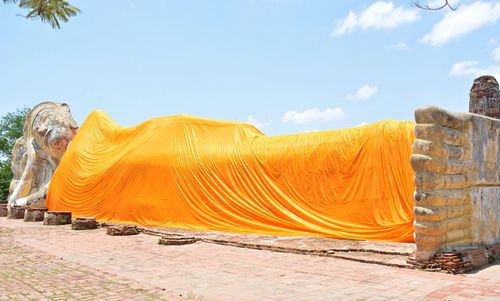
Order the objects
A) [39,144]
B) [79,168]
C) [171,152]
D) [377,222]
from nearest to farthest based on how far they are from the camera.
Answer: [377,222]
[171,152]
[79,168]
[39,144]

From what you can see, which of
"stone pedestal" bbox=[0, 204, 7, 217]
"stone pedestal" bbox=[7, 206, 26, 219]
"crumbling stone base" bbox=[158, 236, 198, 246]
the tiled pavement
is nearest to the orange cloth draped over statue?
"stone pedestal" bbox=[7, 206, 26, 219]

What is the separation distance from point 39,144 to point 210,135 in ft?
30.8

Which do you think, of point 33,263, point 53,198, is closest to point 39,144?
point 53,198

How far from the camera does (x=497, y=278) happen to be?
5.29m

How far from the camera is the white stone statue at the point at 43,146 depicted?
60.1 feet

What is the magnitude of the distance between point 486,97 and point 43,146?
54.1 ft

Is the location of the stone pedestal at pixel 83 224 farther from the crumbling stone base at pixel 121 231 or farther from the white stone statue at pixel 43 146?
the white stone statue at pixel 43 146

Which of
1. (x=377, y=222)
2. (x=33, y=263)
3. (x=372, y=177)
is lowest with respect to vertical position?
(x=33, y=263)

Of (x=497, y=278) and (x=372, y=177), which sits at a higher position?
(x=372, y=177)

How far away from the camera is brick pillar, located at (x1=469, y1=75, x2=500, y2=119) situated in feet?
37.6

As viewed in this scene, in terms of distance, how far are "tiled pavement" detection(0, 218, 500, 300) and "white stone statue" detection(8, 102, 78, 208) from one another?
11.0 meters

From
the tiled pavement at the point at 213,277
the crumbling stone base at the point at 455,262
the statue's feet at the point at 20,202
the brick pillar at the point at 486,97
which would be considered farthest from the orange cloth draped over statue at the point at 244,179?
the brick pillar at the point at 486,97

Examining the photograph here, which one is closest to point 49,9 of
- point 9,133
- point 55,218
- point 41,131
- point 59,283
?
point 59,283

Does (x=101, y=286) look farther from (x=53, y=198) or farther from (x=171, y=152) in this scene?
(x=53, y=198)
